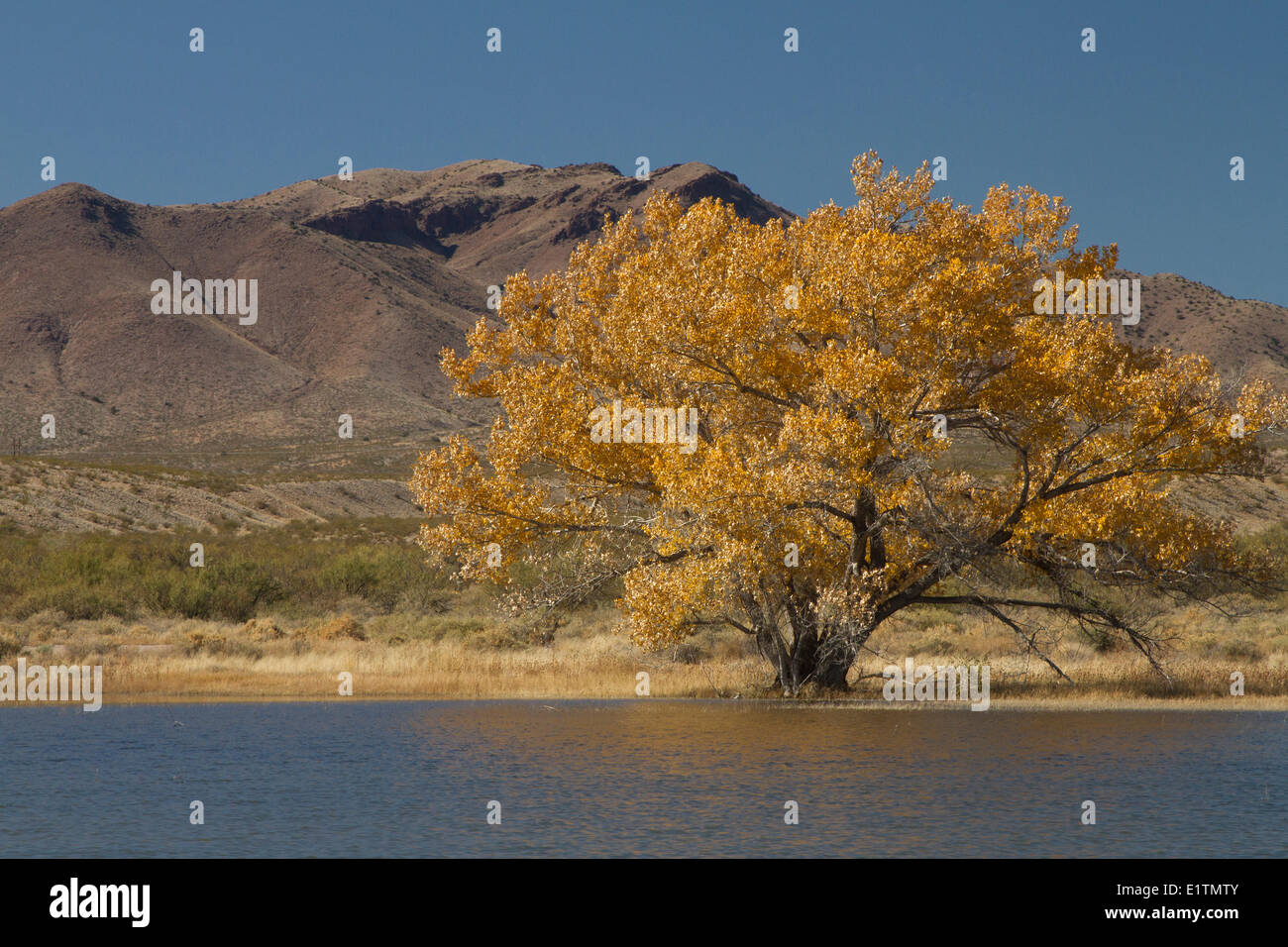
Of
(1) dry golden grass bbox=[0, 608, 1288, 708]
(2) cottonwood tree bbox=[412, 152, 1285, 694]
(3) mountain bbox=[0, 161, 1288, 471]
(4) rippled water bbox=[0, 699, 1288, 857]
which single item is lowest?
(4) rippled water bbox=[0, 699, 1288, 857]

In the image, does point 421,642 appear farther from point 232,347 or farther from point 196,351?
point 232,347

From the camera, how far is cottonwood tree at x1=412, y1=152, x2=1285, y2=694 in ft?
68.3

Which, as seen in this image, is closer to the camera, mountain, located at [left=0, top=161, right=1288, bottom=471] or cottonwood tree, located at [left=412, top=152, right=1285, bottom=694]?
cottonwood tree, located at [left=412, top=152, right=1285, bottom=694]

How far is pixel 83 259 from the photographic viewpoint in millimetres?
180500

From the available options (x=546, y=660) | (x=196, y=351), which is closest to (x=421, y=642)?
(x=546, y=660)

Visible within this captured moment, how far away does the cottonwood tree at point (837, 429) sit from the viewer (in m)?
20.8

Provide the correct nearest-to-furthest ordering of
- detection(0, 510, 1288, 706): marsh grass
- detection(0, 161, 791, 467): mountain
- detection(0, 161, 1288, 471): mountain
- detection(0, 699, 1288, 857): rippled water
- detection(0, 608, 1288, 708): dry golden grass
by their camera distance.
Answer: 1. detection(0, 699, 1288, 857): rippled water
2. detection(0, 608, 1288, 708): dry golden grass
3. detection(0, 510, 1288, 706): marsh grass
4. detection(0, 161, 1288, 471): mountain
5. detection(0, 161, 791, 467): mountain

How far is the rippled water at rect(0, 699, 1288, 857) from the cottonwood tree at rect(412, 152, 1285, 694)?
2.81 meters

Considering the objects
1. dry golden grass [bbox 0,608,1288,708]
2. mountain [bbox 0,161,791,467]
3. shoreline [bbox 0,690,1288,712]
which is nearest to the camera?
shoreline [bbox 0,690,1288,712]

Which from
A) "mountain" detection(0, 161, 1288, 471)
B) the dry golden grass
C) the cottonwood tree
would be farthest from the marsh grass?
"mountain" detection(0, 161, 1288, 471)

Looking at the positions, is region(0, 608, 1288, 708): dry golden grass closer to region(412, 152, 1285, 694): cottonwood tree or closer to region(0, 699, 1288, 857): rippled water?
region(412, 152, 1285, 694): cottonwood tree

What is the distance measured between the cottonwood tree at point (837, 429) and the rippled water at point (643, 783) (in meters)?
2.81

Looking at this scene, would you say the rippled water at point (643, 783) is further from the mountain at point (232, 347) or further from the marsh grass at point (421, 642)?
the mountain at point (232, 347)
